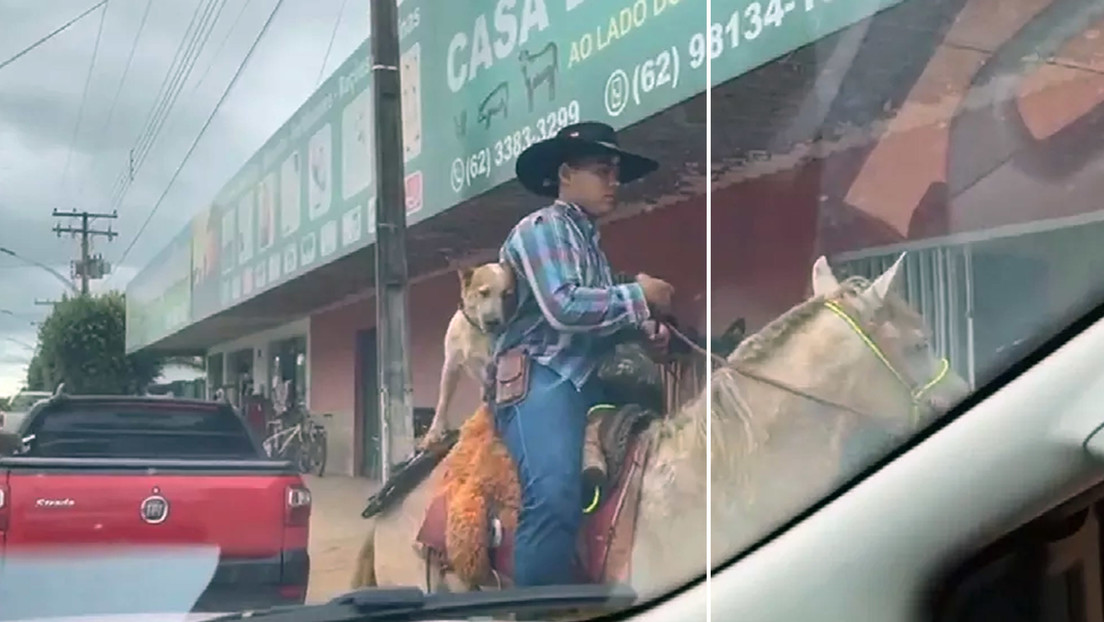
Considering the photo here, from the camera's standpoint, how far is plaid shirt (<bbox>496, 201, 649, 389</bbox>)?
2518 millimetres

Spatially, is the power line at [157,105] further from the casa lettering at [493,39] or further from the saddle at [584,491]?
the saddle at [584,491]

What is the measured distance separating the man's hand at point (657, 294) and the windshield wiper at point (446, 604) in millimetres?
503

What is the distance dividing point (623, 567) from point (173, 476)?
802 millimetres

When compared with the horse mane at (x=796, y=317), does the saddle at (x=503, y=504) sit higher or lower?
lower

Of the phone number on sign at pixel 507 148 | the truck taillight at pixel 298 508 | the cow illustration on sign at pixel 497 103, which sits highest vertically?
the cow illustration on sign at pixel 497 103

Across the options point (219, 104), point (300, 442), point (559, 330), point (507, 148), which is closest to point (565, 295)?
point (559, 330)

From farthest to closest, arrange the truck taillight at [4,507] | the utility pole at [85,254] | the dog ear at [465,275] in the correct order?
the dog ear at [465,275], the utility pole at [85,254], the truck taillight at [4,507]

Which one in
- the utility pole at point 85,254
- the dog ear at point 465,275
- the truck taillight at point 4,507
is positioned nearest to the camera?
the truck taillight at point 4,507

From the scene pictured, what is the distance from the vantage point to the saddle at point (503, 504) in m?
2.53

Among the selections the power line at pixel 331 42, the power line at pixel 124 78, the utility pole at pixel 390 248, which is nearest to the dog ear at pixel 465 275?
the utility pole at pixel 390 248

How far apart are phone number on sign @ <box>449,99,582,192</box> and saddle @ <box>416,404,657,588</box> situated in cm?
43

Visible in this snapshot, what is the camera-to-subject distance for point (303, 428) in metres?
2.49

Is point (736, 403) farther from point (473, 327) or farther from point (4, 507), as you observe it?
point (4, 507)

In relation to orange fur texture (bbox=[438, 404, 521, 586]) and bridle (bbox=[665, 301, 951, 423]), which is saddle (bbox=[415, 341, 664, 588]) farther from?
bridle (bbox=[665, 301, 951, 423])
